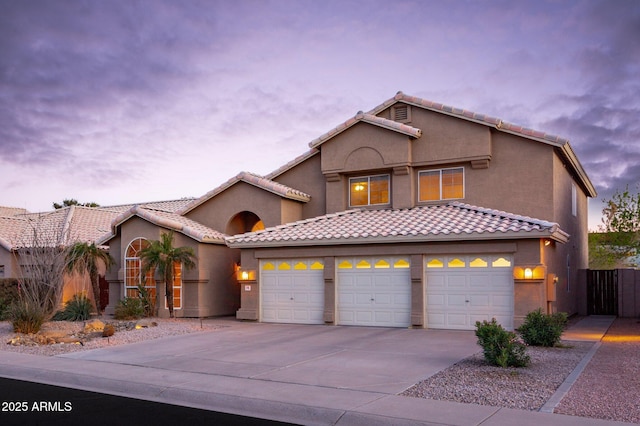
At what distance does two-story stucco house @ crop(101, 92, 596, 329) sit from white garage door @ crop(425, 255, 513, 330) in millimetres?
32

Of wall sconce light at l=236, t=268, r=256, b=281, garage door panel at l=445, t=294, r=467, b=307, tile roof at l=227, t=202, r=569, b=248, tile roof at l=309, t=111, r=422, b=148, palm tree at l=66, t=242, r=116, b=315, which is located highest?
tile roof at l=309, t=111, r=422, b=148

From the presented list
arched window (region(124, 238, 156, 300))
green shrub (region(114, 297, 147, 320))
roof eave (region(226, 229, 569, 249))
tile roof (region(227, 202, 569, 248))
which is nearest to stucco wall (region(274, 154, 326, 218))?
tile roof (region(227, 202, 569, 248))

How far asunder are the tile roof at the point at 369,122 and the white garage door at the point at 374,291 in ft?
17.3

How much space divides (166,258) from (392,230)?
8.66 meters

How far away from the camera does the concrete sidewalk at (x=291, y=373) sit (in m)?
8.92

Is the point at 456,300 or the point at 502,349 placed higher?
the point at 456,300

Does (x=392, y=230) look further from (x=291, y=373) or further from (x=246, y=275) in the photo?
(x=291, y=373)

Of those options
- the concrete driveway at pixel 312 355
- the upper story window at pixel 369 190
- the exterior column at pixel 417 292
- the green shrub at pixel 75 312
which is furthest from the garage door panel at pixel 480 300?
the green shrub at pixel 75 312

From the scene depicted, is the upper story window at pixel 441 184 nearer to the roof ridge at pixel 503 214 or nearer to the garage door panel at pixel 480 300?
the roof ridge at pixel 503 214

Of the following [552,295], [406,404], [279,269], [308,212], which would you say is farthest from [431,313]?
[406,404]

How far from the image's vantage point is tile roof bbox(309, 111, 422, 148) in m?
23.4

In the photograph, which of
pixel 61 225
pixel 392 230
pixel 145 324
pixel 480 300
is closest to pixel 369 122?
pixel 392 230

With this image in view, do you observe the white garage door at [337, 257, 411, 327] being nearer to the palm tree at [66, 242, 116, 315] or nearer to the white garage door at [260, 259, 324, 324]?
the white garage door at [260, 259, 324, 324]

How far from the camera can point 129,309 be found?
22828 millimetres
